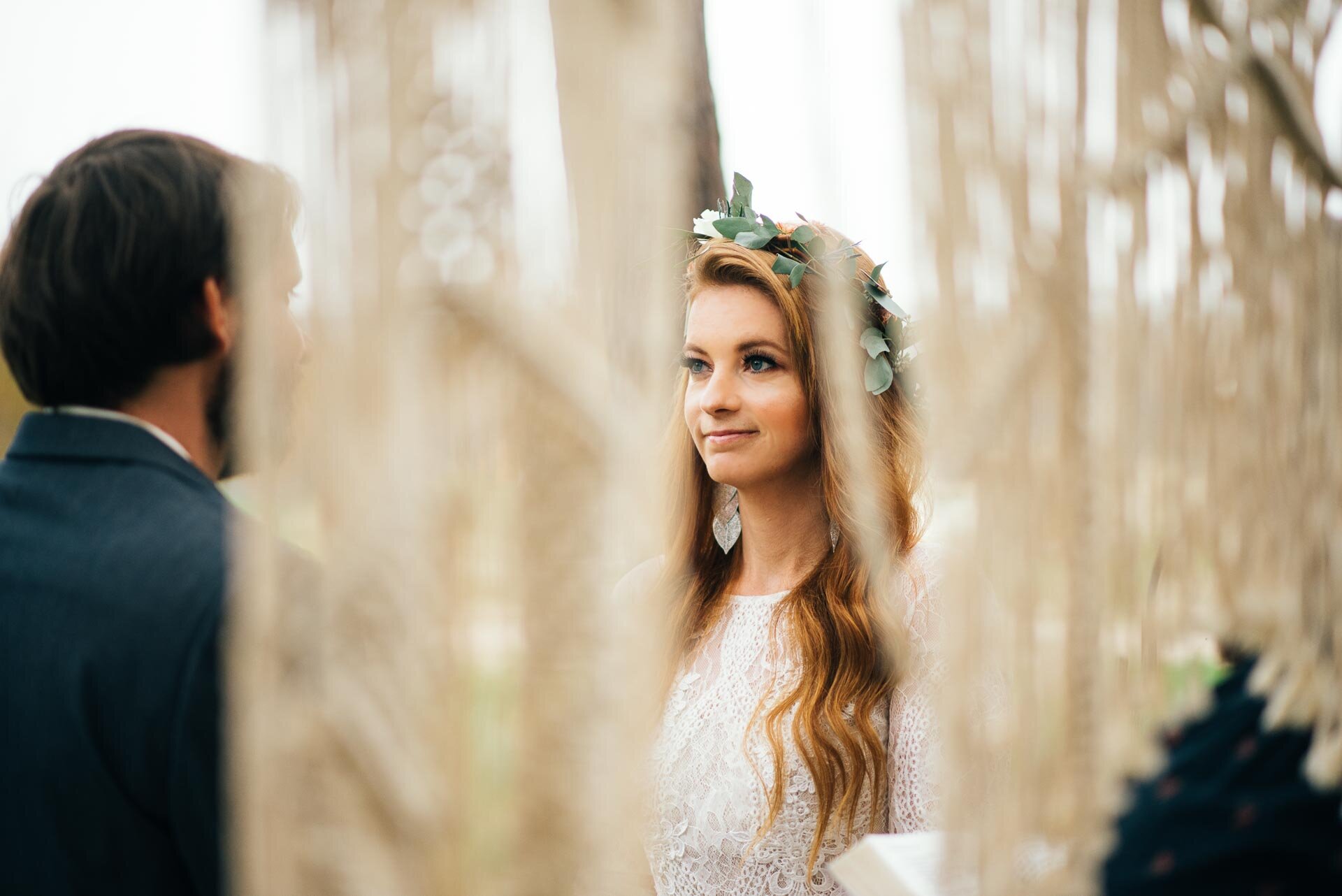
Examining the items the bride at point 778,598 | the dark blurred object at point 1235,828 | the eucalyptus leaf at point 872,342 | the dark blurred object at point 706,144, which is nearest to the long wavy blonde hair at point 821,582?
the bride at point 778,598

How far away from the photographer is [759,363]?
2.04m

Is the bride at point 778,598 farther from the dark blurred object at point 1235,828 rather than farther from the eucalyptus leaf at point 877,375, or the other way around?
the dark blurred object at point 1235,828

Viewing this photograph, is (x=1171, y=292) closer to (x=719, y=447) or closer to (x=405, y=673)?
(x=405, y=673)

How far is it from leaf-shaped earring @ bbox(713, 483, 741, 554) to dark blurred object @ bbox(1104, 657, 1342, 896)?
1.60m

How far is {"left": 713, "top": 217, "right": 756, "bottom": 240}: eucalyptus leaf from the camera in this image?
211cm

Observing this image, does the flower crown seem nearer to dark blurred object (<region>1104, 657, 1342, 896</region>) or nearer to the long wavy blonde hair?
the long wavy blonde hair

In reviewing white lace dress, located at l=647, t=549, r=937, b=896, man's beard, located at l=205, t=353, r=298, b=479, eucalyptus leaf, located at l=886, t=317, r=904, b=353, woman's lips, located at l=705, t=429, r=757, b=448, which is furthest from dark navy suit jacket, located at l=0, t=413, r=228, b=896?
eucalyptus leaf, located at l=886, t=317, r=904, b=353

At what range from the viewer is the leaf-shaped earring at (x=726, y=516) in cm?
233

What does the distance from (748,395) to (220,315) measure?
1096 mm

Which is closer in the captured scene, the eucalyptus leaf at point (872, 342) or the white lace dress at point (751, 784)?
the white lace dress at point (751, 784)

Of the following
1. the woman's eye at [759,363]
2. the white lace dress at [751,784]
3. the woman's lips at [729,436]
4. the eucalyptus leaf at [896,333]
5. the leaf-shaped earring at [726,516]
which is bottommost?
the white lace dress at [751,784]

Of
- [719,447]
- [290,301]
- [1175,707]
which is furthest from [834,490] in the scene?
[290,301]

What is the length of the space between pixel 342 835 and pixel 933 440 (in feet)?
1.66

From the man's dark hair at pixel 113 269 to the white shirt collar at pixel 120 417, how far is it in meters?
0.01
